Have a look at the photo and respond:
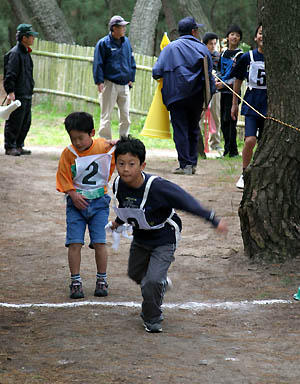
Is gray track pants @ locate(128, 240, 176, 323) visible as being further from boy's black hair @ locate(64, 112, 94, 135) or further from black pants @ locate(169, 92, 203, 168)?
black pants @ locate(169, 92, 203, 168)

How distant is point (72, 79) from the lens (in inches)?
796

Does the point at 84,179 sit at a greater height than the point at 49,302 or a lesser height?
greater

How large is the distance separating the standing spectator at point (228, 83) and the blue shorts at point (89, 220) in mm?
6620

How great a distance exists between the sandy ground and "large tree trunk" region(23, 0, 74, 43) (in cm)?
1413

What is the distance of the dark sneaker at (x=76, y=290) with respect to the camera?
17.6 ft

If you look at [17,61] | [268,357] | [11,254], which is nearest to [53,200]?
[11,254]

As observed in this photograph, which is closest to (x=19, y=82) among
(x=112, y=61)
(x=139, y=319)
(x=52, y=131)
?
(x=112, y=61)

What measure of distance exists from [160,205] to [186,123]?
19.4 feet

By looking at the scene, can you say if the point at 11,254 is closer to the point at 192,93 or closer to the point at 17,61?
the point at 192,93

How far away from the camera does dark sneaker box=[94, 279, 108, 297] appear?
5422 millimetres

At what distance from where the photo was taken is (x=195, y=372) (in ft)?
12.3

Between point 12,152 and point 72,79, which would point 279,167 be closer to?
point 12,152

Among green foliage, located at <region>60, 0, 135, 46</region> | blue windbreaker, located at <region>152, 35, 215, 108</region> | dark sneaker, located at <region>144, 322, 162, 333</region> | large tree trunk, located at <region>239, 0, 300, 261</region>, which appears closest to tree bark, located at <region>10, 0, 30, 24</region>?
green foliage, located at <region>60, 0, 135, 46</region>

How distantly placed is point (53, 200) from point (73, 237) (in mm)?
3692
